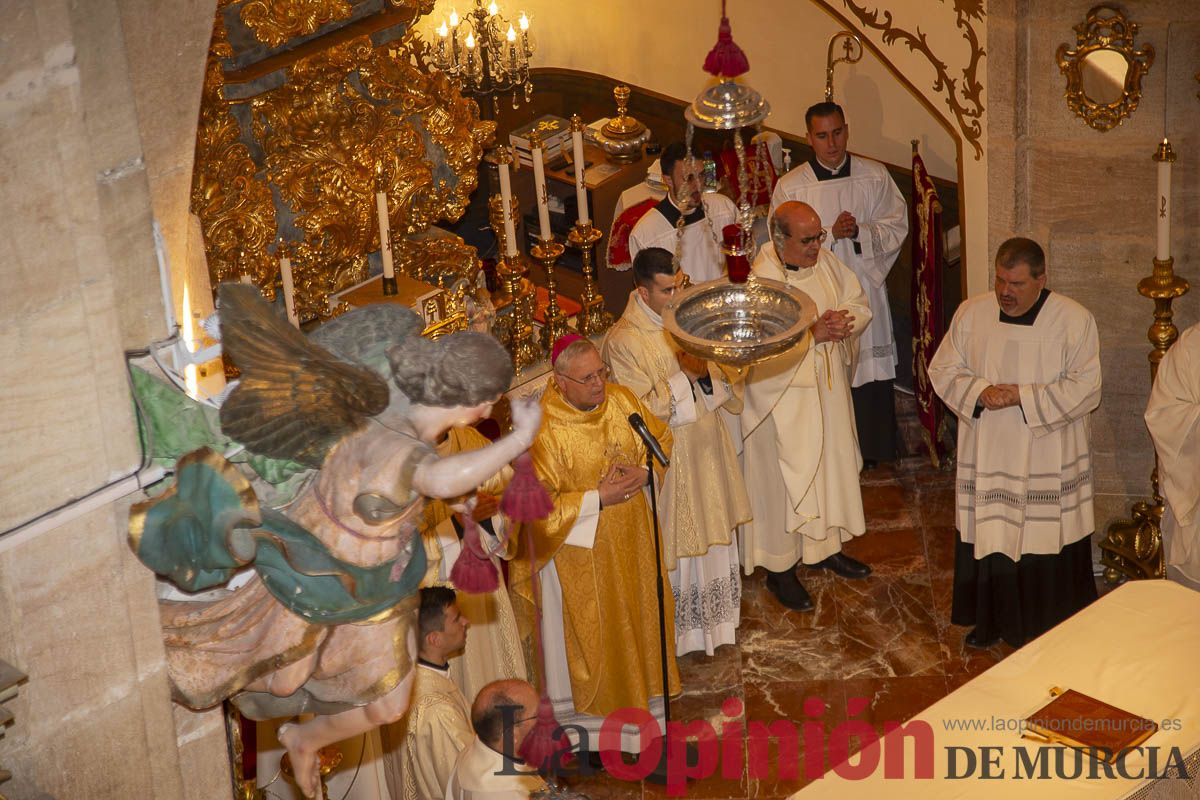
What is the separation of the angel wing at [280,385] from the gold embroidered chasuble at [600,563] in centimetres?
374

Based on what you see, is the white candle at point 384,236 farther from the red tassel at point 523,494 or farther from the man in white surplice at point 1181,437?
the red tassel at point 523,494

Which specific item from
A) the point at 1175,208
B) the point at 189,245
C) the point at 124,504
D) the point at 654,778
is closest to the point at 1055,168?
the point at 1175,208

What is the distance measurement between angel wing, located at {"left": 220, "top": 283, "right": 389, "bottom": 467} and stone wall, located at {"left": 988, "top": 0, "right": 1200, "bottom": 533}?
5763mm

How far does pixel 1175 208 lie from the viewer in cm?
834

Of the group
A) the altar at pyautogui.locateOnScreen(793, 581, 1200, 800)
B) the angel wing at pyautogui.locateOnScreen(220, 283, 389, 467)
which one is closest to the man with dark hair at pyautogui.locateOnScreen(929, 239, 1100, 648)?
the altar at pyautogui.locateOnScreen(793, 581, 1200, 800)

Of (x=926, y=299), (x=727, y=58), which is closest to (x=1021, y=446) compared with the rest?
(x=926, y=299)

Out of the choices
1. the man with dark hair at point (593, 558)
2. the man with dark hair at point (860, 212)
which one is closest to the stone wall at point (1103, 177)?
the man with dark hair at point (860, 212)

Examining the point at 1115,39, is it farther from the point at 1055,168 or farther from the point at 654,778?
the point at 654,778

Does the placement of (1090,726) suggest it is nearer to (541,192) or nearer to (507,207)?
(541,192)

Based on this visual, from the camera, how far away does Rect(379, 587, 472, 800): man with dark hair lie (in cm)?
612

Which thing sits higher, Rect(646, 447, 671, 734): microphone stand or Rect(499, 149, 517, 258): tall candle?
Rect(499, 149, 517, 258): tall candle

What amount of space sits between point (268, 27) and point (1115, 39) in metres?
3.96

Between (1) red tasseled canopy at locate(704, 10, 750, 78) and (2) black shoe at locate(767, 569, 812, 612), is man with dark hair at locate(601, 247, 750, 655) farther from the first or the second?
(1) red tasseled canopy at locate(704, 10, 750, 78)

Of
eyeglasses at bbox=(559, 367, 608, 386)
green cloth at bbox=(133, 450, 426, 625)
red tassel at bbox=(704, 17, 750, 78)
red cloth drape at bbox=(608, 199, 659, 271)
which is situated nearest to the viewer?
green cloth at bbox=(133, 450, 426, 625)
